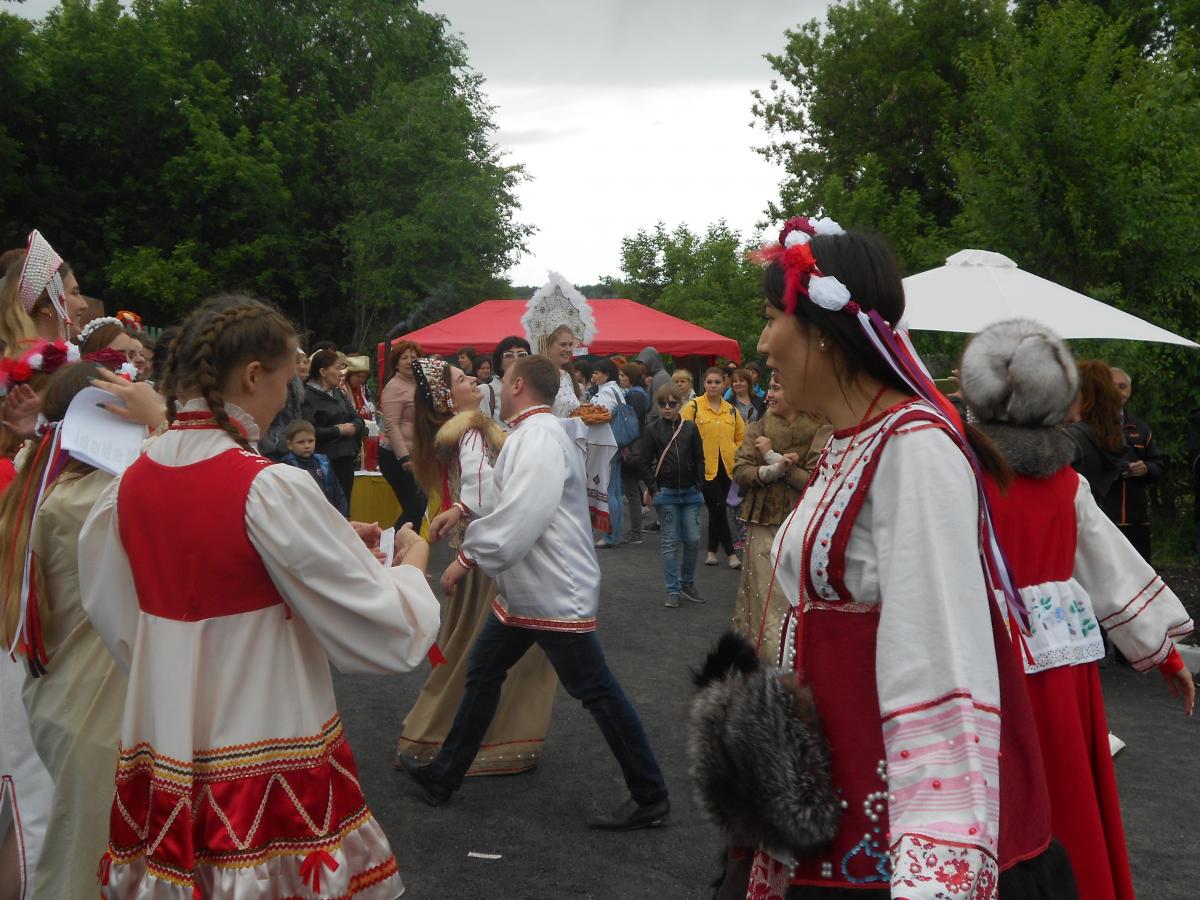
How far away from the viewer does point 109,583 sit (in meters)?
2.74

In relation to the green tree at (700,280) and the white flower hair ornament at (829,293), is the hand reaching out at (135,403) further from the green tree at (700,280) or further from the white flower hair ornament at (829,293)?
the green tree at (700,280)

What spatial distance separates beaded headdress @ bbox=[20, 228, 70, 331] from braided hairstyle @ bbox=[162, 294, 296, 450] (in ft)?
7.22

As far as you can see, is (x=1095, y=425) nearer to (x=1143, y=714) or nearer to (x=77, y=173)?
(x=1143, y=714)

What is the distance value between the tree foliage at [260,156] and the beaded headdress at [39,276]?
24.3m

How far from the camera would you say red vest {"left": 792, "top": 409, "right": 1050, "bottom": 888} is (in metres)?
1.84

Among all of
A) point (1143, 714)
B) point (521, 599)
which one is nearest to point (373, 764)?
point (521, 599)

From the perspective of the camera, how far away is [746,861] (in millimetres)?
2111

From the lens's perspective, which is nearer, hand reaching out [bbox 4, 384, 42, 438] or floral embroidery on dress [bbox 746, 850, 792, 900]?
floral embroidery on dress [bbox 746, 850, 792, 900]

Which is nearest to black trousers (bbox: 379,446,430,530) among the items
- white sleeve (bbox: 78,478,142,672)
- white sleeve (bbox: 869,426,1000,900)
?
white sleeve (bbox: 78,478,142,672)

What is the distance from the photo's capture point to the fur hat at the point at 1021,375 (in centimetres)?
337

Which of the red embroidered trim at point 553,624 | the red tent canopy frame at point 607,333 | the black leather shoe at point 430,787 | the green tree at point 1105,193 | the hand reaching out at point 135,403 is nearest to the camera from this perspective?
the hand reaching out at point 135,403

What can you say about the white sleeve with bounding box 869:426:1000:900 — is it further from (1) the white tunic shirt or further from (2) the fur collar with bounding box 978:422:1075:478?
(1) the white tunic shirt

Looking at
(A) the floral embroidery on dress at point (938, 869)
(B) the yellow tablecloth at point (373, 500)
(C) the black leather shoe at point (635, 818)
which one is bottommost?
(C) the black leather shoe at point (635, 818)

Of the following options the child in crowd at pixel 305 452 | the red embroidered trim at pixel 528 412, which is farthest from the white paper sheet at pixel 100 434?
the child in crowd at pixel 305 452
